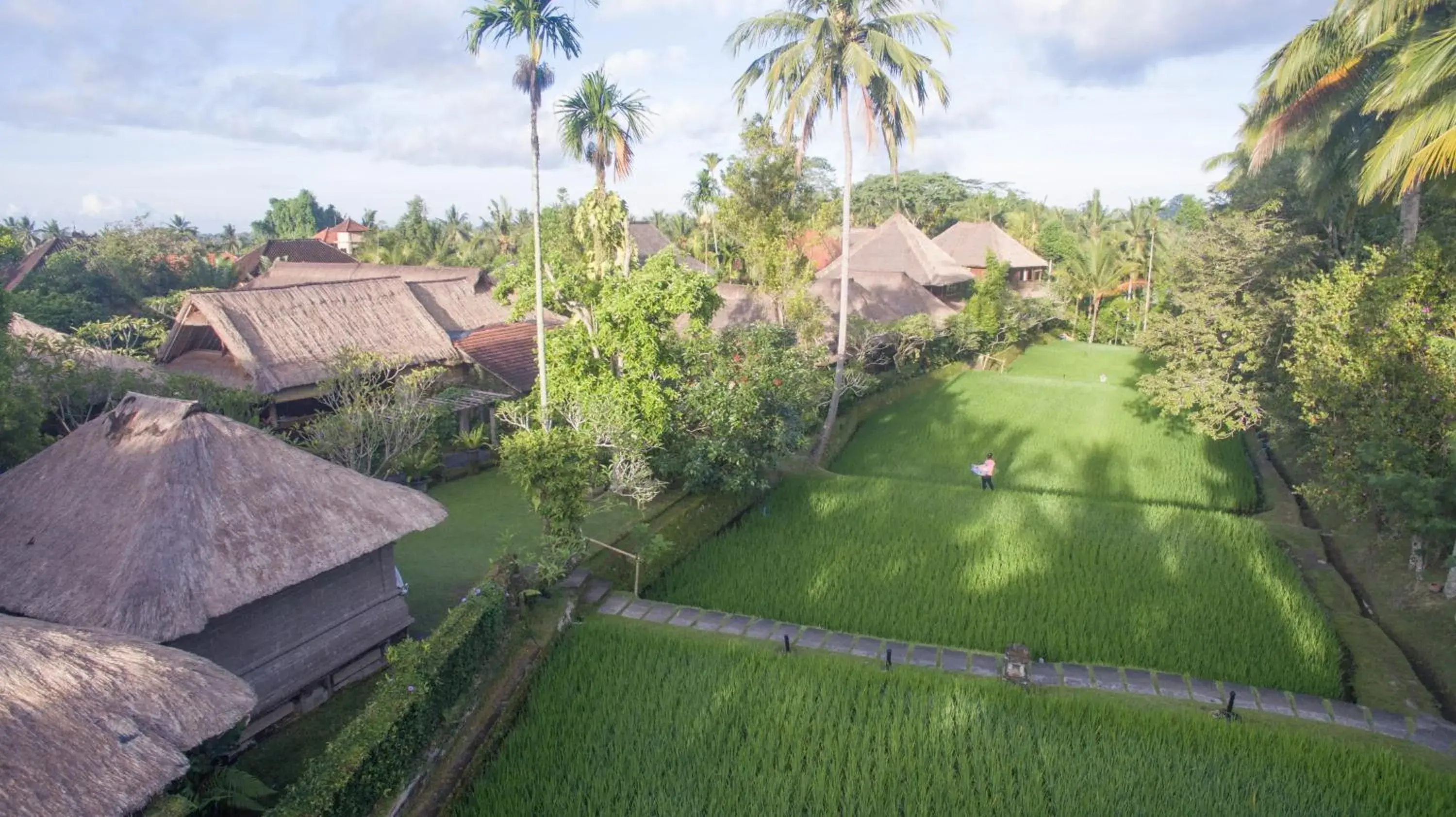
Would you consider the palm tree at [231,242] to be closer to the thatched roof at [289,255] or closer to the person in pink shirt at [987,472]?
the thatched roof at [289,255]

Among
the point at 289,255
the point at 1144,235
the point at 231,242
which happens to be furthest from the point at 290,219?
the point at 1144,235

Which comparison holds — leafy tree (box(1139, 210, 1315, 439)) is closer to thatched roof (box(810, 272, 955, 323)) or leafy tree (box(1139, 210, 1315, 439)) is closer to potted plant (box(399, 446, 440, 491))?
thatched roof (box(810, 272, 955, 323))

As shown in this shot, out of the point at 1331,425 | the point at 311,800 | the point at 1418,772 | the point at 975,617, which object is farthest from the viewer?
the point at 1331,425

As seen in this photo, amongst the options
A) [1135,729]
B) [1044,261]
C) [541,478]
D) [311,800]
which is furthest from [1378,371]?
[1044,261]

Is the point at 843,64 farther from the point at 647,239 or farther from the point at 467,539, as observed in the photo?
the point at 647,239

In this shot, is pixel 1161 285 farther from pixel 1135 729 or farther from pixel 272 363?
pixel 272 363

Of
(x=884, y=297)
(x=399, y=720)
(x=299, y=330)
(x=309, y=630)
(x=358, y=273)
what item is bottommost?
(x=399, y=720)

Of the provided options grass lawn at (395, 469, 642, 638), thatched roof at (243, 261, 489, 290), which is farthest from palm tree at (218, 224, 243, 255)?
grass lawn at (395, 469, 642, 638)
